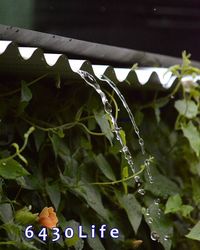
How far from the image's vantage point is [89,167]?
5.91 ft

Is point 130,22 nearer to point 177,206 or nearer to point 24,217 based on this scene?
point 177,206

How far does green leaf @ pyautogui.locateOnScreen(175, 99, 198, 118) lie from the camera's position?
2070 mm

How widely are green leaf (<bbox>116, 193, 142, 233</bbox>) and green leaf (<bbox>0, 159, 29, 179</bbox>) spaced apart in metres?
0.45

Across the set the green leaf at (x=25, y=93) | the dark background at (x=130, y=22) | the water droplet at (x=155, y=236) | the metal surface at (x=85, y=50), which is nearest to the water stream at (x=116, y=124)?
Answer: the water droplet at (x=155, y=236)

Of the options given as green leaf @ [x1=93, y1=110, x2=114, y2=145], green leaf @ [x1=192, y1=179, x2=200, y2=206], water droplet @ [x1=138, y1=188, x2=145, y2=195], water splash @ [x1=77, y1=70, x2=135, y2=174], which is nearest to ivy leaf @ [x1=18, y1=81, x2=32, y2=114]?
water splash @ [x1=77, y1=70, x2=135, y2=174]

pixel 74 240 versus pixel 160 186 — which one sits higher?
pixel 160 186

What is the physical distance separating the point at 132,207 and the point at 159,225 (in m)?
0.12

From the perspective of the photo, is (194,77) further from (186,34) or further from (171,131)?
(186,34)

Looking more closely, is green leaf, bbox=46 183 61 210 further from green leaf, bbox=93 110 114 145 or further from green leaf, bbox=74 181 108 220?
green leaf, bbox=93 110 114 145

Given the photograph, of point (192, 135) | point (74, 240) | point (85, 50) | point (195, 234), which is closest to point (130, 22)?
point (85, 50)

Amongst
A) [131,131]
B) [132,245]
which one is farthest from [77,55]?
[132,245]

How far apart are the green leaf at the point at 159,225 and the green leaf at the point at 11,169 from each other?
54 cm

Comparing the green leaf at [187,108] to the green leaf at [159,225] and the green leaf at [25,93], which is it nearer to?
the green leaf at [159,225]

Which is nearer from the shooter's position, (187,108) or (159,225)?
(159,225)
